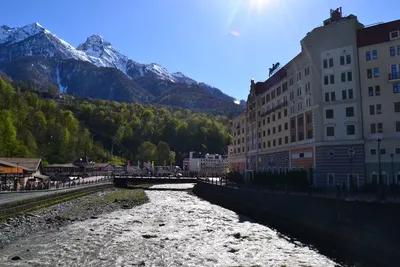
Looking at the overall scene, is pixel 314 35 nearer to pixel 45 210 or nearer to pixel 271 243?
pixel 271 243

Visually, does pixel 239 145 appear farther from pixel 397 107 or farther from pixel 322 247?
pixel 322 247

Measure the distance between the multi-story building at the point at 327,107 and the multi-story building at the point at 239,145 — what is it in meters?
30.3

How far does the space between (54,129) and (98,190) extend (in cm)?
9630

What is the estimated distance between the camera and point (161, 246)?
31625mm

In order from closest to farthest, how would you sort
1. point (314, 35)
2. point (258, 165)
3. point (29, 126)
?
point (314, 35) < point (258, 165) < point (29, 126)

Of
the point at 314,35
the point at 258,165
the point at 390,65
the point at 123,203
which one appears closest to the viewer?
the point at 390,65

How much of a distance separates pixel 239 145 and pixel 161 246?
80.0m

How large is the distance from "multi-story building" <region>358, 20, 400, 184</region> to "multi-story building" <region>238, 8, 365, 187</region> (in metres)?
1.29

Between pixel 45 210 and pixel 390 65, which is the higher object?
pixel 390 65

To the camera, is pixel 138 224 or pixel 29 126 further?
pixel 29 126

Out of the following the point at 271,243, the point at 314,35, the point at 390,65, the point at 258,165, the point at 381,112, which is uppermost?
the point at 314,35

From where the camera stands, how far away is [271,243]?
109 ft

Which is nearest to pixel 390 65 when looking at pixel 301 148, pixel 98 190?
pixel 301 148

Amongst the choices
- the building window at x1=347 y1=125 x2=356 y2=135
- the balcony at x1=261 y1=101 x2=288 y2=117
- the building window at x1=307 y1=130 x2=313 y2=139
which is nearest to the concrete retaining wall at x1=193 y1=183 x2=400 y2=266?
the building window at x1=307 y1=130 x2=313 y2=139
